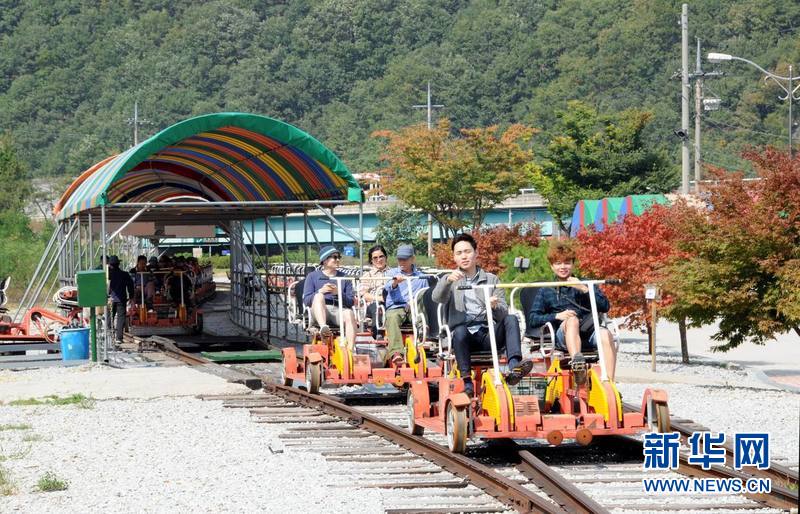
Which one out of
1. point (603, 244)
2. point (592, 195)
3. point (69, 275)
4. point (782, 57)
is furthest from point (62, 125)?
point (603, 244)

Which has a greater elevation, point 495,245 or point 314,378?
point 495,245

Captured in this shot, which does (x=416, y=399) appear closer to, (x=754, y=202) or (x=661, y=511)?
(x=661, y=511)

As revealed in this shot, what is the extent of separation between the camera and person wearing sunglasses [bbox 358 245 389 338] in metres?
16.0

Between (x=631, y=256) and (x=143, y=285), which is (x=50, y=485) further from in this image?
(x=143, y=285)

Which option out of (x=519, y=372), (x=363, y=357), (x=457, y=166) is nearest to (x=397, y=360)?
(x=363, y=357)

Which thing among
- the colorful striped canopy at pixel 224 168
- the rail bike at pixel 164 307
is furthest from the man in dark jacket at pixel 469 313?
the rail bike at pixel 164 307

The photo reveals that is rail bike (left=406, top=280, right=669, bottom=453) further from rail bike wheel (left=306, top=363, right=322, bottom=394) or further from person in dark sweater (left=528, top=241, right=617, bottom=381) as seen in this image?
rail bike wheel (left=306, top=363, right=322, bottom=394)

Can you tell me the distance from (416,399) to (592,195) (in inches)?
2245

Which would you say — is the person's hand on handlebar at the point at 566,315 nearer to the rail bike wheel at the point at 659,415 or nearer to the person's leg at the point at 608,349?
the person's leg at the point at 608,349

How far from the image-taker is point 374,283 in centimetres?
1664

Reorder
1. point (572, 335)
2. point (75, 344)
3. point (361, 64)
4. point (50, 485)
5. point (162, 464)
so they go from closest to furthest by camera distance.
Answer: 1. point (50, 485)
2. point (572, 335)
3. point (162, 464)
4. point (75, 344)
5. point (361, 64)

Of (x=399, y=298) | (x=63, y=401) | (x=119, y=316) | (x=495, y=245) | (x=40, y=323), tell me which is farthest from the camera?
(x=495, y=245)

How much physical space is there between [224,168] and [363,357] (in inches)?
593

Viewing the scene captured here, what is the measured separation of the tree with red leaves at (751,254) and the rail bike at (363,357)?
4713 mm
